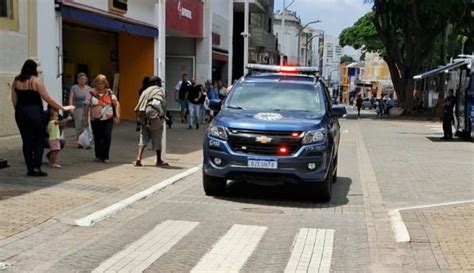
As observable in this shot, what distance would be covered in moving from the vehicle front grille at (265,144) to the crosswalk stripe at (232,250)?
1628 mm

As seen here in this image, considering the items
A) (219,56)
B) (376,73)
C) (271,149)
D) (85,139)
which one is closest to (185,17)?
(219,56)

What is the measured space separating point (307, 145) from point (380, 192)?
2359 mm

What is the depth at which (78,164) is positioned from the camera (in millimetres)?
12422

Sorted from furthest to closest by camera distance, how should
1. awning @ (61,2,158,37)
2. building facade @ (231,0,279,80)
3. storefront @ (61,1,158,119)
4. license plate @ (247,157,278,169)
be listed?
building facade @ (231,0,279,80)
storefront @ (61,1,158,119)
awning @ (61,2,158,37)
license plate @ (247,157,278,169)

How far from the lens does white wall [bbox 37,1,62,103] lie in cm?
1583

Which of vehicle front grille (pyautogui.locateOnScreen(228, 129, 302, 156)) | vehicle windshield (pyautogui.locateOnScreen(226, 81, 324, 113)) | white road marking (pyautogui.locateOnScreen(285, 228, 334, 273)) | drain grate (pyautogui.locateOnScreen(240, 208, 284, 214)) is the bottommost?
drain grate (pyautogui.locateOnScreen(240, 208, 284, 214))

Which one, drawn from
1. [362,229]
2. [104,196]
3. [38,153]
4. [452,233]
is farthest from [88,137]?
[452,233]

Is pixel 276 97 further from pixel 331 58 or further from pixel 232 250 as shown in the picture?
pixel 331 58

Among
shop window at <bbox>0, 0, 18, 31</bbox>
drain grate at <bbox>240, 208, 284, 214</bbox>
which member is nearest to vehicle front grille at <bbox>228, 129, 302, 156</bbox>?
drain grate at <bbox>240, 208, 284, 214</bbox>

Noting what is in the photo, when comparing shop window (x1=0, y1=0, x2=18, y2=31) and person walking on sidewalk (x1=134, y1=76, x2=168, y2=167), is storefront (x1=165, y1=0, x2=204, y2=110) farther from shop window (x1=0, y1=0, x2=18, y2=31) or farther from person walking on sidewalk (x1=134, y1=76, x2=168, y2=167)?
person walking on sidewalk (x1=134, y1=76, x2=168, y2=167)

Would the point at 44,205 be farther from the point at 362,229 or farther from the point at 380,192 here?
the point at 380,192

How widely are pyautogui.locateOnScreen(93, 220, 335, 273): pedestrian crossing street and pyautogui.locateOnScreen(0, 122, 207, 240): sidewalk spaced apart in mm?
1436

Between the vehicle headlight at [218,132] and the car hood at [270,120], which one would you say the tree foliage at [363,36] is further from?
the vehicle headlight at [218,132]

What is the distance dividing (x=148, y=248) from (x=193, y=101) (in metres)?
16.4
